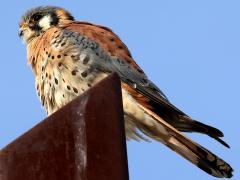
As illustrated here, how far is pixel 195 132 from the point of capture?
16.5 feet

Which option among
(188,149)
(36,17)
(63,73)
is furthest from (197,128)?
(36,17)

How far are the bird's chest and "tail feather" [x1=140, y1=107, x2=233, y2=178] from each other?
23.2 inches

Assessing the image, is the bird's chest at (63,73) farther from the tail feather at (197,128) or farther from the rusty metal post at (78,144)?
the rusty metal post at (78,144)

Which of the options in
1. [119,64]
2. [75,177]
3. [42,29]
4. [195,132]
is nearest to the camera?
[75,177]

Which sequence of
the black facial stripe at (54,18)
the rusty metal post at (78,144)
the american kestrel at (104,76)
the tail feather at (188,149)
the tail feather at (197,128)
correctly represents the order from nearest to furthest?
the rusty metal post at (78,144) → the tail feather at (188,149) → the tail feather at (197,128) → the american kestrel at (104,76) → the black facial stripe at (54,18)

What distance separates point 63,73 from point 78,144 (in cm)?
313

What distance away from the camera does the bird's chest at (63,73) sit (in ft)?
16.9

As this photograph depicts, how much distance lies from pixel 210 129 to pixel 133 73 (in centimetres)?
102

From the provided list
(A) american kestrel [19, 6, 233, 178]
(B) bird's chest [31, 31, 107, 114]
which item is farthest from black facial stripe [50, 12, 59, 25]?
(B) bird's chest [31, 31, 107, 114]

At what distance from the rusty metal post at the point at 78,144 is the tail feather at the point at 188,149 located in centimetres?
249

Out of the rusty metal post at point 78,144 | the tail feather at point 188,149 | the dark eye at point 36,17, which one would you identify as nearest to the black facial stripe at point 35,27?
the dark eye at point 36,17

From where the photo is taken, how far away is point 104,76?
5293mm

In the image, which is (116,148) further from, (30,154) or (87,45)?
(87,45)

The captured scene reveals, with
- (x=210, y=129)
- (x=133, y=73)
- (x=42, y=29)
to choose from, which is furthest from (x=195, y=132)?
(x=42, y=29)
